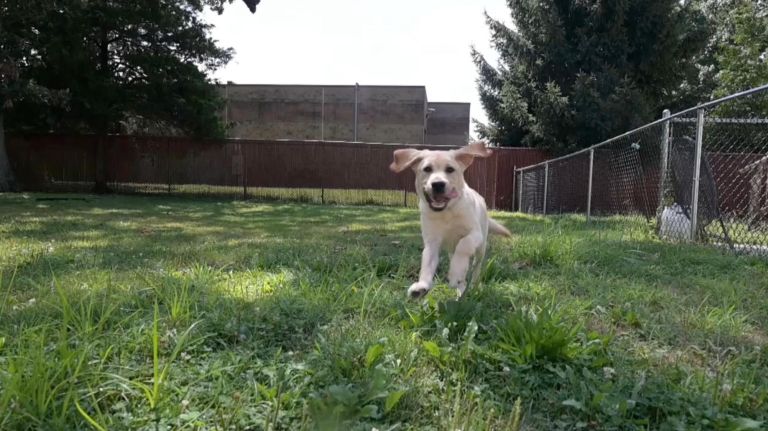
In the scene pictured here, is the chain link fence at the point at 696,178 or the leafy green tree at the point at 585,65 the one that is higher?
the leafy green tree at the point at 585,65

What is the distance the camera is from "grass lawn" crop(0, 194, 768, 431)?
1.65m

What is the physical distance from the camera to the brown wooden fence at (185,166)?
1811 cm

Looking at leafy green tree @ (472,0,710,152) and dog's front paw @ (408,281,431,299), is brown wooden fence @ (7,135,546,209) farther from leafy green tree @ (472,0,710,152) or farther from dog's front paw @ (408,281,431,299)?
dog's front paw @ (408,281,431,299)

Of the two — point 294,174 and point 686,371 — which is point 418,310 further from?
point 294,174

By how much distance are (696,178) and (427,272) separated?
3907mm

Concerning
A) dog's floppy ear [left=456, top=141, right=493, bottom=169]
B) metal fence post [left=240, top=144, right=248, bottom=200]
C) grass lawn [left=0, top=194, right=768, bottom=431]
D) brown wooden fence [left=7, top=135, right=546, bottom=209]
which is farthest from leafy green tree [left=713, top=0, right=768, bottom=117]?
grass lawn [left=0, top=194, right=768, bottom=431]

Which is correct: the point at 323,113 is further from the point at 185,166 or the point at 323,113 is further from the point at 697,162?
the point at 697,162

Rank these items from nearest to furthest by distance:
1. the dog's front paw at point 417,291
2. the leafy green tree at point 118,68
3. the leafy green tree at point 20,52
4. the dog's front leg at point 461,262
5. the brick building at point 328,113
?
1. the dog's front paw at point 417,291
2. the dog's front leg at point 461,262
3. the leafy green tree at point 20,52
4. the leafy green tree at point 118,68
5. the brick building at point 328,113

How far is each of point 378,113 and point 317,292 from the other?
30.5 m

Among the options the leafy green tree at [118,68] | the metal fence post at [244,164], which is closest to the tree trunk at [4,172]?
the leafy green tree at [118,68]

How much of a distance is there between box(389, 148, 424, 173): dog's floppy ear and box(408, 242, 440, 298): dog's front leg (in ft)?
2.52

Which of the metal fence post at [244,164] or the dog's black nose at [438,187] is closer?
the dog's black nose at [438,187]

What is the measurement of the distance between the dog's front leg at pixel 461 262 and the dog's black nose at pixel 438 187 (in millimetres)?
375

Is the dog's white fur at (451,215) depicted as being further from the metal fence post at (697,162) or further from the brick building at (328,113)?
the brick building at (328,113)
